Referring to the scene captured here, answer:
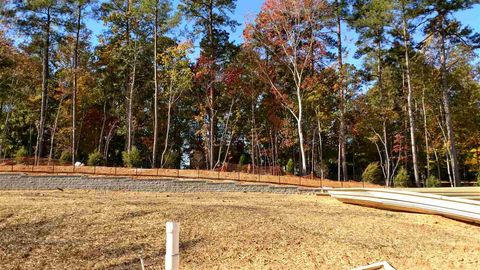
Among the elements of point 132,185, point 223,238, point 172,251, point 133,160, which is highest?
point 133,160

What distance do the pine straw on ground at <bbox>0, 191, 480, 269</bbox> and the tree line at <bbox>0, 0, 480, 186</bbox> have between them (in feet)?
32.2

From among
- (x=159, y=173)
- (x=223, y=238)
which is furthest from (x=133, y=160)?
(x=223, y=238)

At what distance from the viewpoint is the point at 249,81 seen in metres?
25.1

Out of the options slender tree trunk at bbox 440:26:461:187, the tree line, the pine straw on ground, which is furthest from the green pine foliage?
the pine straw on ground

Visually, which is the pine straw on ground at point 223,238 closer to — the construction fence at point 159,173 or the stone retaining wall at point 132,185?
the stone retaining wall at point 132,185

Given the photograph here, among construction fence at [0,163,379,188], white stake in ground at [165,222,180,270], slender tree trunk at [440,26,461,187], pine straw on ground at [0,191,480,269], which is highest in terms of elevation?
slender tree trunk at [440,26,461,187]

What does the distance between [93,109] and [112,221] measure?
26135 millimetres

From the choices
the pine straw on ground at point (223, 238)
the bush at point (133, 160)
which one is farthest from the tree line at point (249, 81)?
the pine straw on ground at point (223, 238)

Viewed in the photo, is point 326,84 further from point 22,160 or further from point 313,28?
point 22,160

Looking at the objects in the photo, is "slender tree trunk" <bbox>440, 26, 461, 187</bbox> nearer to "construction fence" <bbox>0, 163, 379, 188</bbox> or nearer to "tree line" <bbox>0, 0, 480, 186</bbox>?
"tree line" <bbox>0, 0, 480, 186</bbox>

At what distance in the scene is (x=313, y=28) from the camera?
20422 mm

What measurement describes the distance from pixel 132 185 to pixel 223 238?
29.1 feet

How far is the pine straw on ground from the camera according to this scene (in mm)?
5133

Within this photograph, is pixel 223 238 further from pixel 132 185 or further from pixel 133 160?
pixel 133 160
